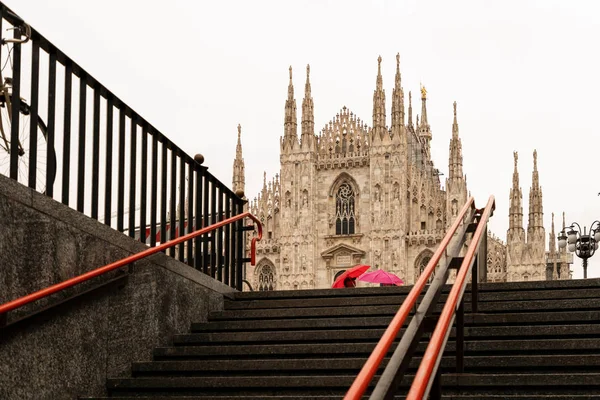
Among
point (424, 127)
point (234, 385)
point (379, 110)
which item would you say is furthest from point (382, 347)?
point (424, 127)

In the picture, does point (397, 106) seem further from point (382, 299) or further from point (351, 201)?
point (382, 299)

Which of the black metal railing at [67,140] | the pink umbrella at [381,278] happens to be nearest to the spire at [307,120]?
the pink umbrella at [381,278]

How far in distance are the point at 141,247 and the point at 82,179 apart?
787 millimetres

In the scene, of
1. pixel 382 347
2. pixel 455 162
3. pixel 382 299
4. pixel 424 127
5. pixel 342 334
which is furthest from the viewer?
pixel 424 127

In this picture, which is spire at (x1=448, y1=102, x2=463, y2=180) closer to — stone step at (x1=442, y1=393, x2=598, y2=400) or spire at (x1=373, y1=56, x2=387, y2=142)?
spire at (x1=373, y1=56, x2=387, y2=142)

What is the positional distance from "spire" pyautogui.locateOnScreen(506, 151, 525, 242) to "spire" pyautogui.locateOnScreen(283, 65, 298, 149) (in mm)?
11178

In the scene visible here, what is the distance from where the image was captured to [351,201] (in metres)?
45.6

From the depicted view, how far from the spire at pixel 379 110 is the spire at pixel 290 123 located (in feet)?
13.9

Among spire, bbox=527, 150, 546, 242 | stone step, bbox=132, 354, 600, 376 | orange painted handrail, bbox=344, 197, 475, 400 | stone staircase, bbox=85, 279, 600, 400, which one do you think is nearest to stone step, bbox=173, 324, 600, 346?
stone staircase, bbox=85, 279, 600, 400

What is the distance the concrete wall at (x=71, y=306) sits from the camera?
4.74 m

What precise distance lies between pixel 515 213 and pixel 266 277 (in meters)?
12.7

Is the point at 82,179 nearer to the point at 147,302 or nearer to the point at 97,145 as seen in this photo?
the point at 97,145

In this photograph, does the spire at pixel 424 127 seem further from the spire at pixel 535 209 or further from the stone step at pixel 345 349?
the stone step at pixel 345 349

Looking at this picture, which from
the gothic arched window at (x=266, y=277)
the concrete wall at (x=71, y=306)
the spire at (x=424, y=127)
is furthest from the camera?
the spire at (x=424, y=127)
